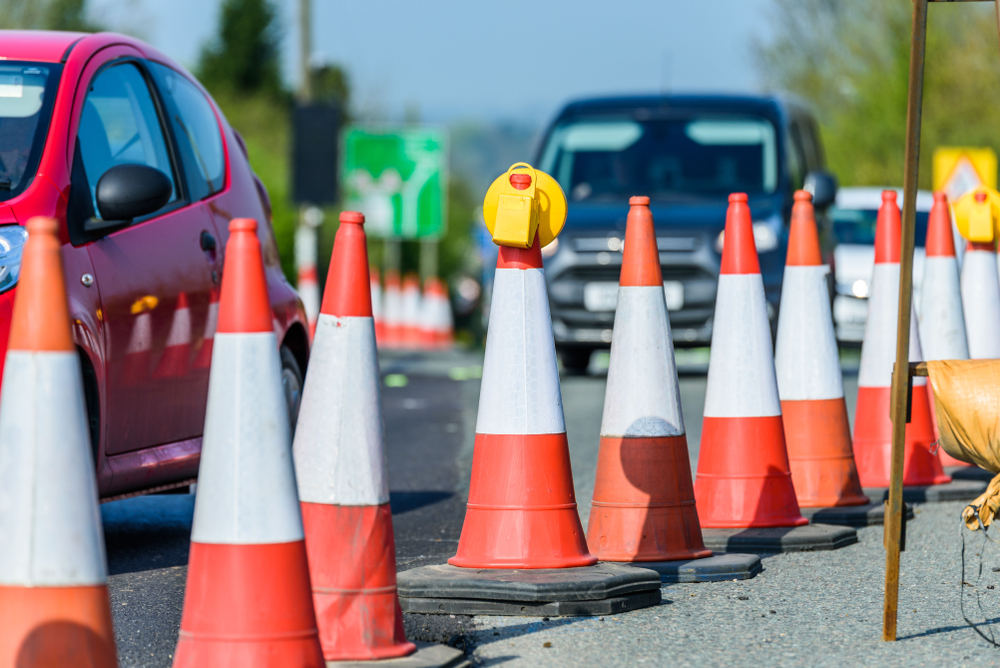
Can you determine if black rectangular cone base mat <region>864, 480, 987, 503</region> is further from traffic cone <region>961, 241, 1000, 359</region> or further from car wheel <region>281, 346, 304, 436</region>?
car wheel <region>281, 346, 304, 436</region>

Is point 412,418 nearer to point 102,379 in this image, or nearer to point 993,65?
point 102,379

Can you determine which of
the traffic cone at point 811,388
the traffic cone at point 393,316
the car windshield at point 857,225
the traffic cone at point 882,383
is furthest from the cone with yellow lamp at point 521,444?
the traffic cone at point 393,316

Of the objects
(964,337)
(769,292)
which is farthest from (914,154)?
(769,292)

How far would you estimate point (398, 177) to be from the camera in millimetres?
31781

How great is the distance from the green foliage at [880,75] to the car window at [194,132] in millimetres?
24898

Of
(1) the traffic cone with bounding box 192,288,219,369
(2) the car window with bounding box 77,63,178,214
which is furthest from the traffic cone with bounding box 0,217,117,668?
(1) the traffic cone with bounding box 192,288,219,369

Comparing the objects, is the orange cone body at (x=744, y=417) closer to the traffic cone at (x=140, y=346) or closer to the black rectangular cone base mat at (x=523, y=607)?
the black rectangular cone base mat at (x=523, y=607)

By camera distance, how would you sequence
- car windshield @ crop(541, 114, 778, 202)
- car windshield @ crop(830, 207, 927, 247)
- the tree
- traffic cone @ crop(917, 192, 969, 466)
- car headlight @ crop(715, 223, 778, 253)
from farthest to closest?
the tree, car windshield @ crop(830, 207, 927, 247), car windshield @ crop(541, 114, 778, 202), car headlight @ crop(715, 223, 778, 253), traffic cone @ crop(917, 192, 969, 466)

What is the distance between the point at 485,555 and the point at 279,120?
5560 centimetres

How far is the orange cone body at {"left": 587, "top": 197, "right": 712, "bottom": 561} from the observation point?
180 inches

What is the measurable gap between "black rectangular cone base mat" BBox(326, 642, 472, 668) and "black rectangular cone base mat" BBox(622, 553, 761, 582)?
1.08 metres

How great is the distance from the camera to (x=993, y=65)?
29.6 meters

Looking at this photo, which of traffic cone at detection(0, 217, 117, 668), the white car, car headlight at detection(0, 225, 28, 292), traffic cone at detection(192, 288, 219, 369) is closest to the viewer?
traffic cone at detection(0, 217, 117, 668)

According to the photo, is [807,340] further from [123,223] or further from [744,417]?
[123,223]
